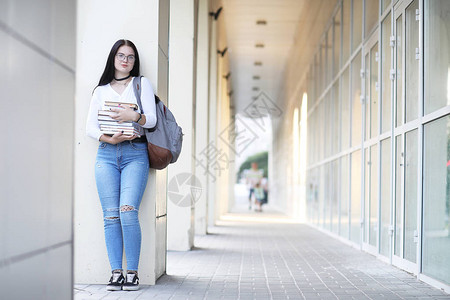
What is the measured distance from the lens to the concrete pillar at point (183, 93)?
7.22m

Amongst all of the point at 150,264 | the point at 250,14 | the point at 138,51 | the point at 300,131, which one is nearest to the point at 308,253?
the point at 150,264

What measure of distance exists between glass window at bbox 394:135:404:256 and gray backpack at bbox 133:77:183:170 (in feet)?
7.61

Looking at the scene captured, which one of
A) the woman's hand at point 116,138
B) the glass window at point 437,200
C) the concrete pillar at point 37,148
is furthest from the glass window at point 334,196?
the concrete pillar at point 37,148

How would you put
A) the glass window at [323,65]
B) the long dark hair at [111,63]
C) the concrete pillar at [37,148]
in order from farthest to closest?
the glass window at [323,65] → the long dark hair at [111,63] → the concrete pillar at [37,148]

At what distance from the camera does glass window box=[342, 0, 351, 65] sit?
8.89 m

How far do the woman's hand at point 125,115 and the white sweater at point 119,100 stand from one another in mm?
112

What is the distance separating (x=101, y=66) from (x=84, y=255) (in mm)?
1342

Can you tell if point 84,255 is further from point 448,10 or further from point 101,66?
point 448,10

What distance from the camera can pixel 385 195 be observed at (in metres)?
6.34

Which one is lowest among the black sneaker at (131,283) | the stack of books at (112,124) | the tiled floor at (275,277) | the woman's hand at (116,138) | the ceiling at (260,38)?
the tiled floor at (275,277)

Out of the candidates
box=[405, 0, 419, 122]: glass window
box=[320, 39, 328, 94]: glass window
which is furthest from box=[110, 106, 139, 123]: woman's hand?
box=[320, 39, 328, 94]: glass window

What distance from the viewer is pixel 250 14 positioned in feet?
48.3

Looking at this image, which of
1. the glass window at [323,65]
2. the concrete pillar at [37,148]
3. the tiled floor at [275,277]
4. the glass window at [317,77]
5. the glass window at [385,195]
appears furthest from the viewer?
the glass window at [317,77]

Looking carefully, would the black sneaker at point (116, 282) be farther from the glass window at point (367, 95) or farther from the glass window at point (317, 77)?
the glass window at point (317, 77)
